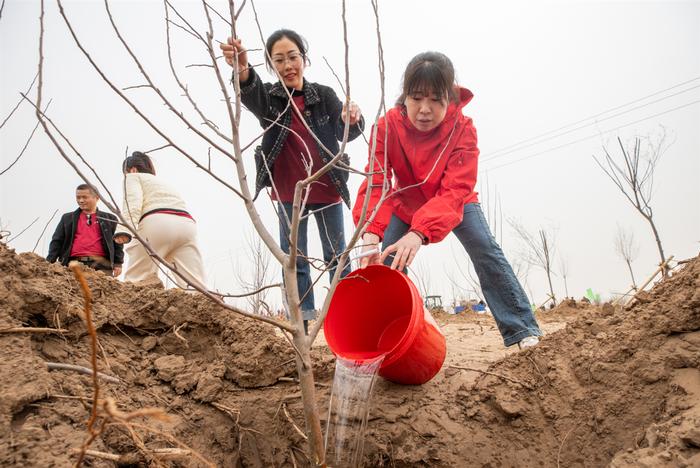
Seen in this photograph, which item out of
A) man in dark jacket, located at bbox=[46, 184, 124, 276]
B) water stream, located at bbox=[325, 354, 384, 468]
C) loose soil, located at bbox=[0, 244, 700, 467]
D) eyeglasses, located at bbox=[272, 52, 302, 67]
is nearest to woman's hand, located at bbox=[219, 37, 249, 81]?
eyeglasses, located at bbox=[272, 52, 302, 67]

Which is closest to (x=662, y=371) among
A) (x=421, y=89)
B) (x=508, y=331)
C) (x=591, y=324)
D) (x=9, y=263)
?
(x=591, y=324)

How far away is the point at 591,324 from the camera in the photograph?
1866 millimetres

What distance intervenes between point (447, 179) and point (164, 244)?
2.04 meters

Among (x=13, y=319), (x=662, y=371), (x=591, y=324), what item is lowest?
(x=662, y=371)

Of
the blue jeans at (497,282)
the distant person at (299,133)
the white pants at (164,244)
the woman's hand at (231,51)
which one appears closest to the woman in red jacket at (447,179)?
the blue jeans at (497,282)

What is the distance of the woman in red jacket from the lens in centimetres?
229

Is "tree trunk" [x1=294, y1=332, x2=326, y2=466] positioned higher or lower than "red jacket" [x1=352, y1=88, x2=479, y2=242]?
lower

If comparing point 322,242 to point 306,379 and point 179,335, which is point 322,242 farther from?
point 306,379

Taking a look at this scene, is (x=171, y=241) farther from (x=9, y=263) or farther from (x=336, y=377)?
(x=336, y=377)

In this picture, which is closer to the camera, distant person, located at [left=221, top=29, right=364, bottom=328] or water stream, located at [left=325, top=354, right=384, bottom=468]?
water stream, located at [left=325, top=354, right=384, bottom=468]

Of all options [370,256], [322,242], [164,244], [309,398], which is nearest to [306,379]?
[309,398]

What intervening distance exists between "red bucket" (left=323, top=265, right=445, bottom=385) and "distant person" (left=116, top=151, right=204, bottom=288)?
141 centimetres

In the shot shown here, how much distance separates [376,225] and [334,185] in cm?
76

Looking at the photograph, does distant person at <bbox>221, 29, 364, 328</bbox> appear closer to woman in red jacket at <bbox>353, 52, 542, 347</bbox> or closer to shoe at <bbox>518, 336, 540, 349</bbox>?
woman in red jacket at <bbox>353, 52, 542, 347</bbox>
